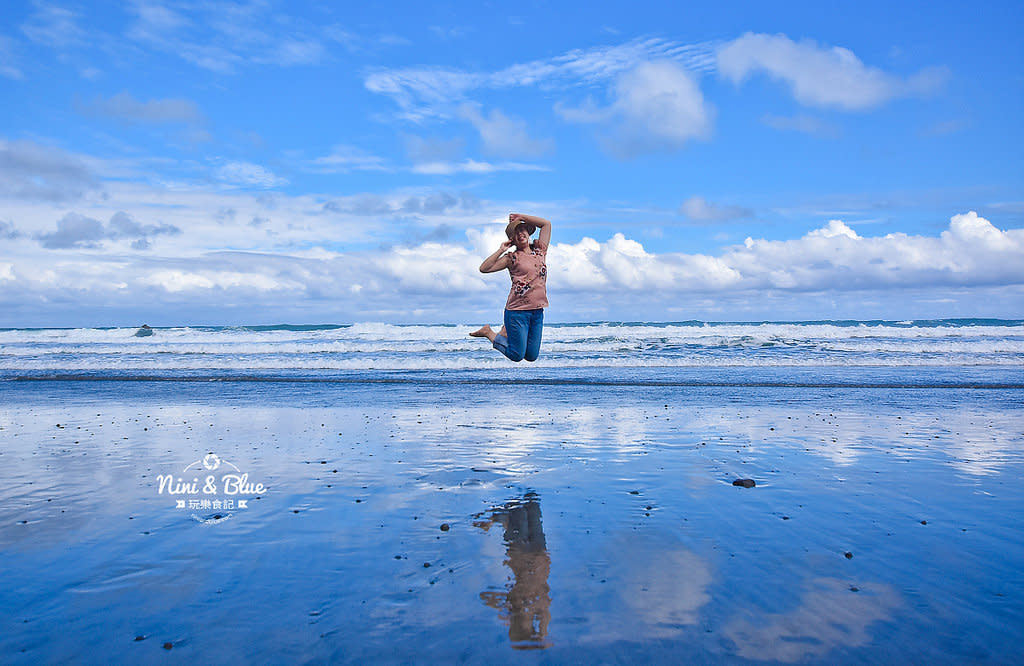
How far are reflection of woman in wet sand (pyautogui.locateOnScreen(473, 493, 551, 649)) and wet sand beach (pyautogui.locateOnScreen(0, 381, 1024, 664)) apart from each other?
2 cm

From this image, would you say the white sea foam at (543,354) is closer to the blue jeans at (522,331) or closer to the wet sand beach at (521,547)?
the blue jeans at (522,331)

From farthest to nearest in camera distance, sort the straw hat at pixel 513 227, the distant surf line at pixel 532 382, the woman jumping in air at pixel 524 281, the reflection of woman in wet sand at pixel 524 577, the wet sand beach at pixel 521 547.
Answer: the distant surf line at pixel 532 382 → the woman jumping in air at pixel 524 281 → the straw hat at pixel 513 227 → the reflection of woman in wet sand at pixel 524 577 → the wet sand beach at pixel 521 547

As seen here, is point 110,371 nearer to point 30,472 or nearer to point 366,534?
point 30,472

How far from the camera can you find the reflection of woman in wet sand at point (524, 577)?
3307 mm

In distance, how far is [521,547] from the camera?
14.8 feet

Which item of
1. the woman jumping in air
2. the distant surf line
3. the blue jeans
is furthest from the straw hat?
the distant surf line

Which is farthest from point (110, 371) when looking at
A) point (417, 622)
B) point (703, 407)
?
point (417, 622)

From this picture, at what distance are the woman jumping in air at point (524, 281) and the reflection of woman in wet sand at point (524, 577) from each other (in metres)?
3.57

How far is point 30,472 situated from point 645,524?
246 inches

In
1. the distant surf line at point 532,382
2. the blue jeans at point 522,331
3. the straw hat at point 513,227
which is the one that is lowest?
the distant surf line at point 532,382

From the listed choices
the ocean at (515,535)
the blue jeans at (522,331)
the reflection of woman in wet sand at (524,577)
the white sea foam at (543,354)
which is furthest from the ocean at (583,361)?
the reflection of woman in wet sand at (524,577)

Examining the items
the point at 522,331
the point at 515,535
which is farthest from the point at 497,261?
the point at 515,535

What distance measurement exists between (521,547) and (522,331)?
4595 mm

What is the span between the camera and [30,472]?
704 centimetres
